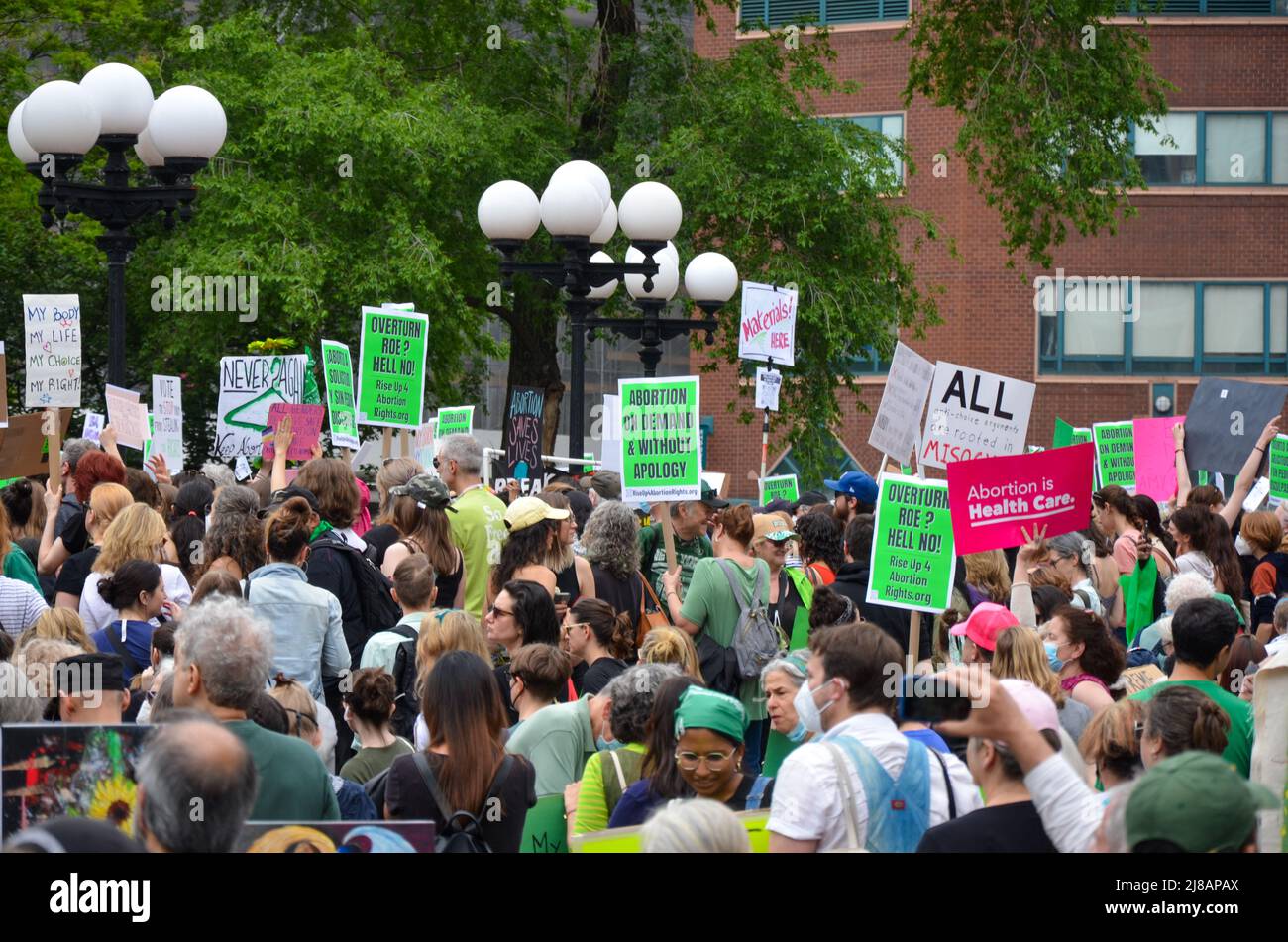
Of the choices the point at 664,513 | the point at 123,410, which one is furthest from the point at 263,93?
the point at 664,513

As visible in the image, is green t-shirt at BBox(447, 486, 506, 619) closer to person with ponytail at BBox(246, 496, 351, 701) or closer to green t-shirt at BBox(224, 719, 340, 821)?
person with ponytail at BBox(246, 496, 351, 701)

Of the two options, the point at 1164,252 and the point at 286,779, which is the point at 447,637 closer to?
the point at 286,779

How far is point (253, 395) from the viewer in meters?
13.1

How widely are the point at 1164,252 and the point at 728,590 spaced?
3189 cm

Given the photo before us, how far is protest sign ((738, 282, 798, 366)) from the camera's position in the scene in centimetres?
1584

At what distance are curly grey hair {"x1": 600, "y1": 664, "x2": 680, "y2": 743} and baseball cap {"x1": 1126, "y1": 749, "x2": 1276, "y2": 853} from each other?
9.01 feet

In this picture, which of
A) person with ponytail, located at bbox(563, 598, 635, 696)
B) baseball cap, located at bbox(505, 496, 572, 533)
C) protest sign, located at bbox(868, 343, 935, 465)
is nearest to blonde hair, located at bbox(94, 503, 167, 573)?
baseball cap, located at bbox(505, 496, 572, 533)

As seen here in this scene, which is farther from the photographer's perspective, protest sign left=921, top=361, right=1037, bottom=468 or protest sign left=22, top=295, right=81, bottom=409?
protest sign left=22, top=295, right=81, bottom=409

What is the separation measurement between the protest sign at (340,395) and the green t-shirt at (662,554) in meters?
3.21

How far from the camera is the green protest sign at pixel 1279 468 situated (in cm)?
1326

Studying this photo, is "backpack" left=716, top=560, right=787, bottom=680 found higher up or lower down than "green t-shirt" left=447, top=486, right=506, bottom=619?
lower down

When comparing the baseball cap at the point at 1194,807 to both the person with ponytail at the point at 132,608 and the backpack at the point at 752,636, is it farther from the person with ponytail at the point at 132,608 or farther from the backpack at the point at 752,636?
the backpack at the point at 752,636

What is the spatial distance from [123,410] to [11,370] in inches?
729
